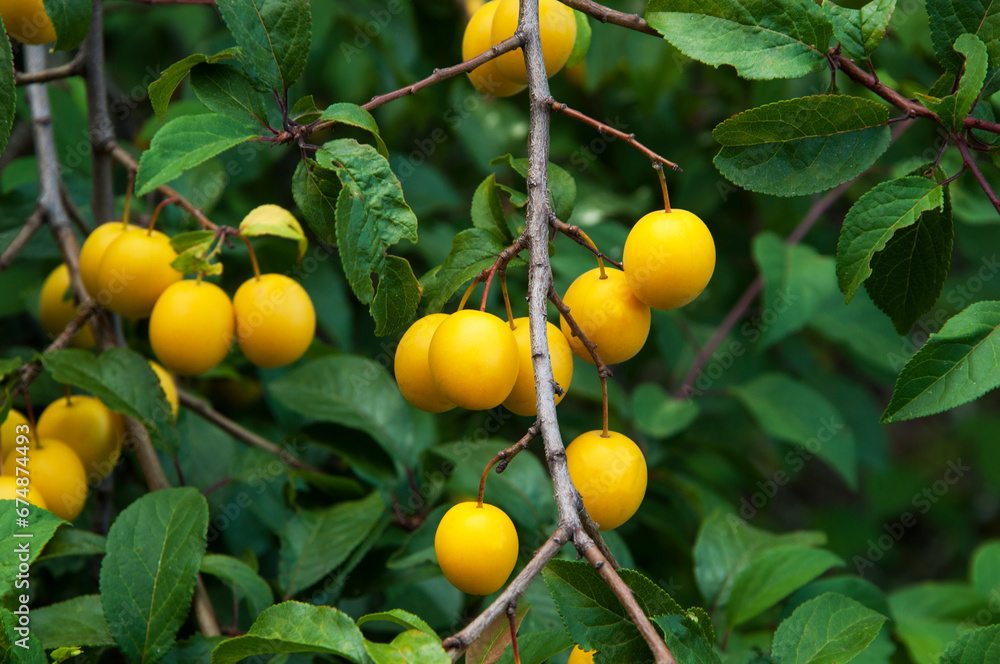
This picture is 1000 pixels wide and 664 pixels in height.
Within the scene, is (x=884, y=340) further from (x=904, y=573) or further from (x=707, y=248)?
(x=904, y=573)

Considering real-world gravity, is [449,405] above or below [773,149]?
below

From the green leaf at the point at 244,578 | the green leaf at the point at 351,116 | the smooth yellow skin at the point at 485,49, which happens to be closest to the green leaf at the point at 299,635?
the green leaf at the point at 244,578

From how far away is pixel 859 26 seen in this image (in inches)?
35.1

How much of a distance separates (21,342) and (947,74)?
6.78 feet

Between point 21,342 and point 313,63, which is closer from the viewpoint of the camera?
point 21,342

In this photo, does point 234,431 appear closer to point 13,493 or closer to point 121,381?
point 121,381

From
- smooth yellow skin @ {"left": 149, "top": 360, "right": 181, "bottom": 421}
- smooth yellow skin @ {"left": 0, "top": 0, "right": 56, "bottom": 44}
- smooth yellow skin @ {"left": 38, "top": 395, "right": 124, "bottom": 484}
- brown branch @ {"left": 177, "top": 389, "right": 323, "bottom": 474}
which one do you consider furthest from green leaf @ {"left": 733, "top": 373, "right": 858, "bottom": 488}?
smooth yellow skin @ {"left": 0, "top": 0, "right": 56, "bottom": 44}

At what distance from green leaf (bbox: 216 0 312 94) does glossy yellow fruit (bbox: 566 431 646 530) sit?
1.83ft

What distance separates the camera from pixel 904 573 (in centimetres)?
386

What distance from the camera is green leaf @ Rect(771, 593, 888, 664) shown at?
870 millimetres

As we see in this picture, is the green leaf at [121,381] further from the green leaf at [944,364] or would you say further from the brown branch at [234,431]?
the green leaf at [944,364]

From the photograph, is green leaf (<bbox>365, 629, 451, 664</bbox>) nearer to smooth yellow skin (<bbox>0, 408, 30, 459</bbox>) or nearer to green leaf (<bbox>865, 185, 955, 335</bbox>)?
green leaf (<bbox>865, 185, 955, 335</bbox>)

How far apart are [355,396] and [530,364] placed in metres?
0.68

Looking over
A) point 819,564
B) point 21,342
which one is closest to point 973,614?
point 819,564
